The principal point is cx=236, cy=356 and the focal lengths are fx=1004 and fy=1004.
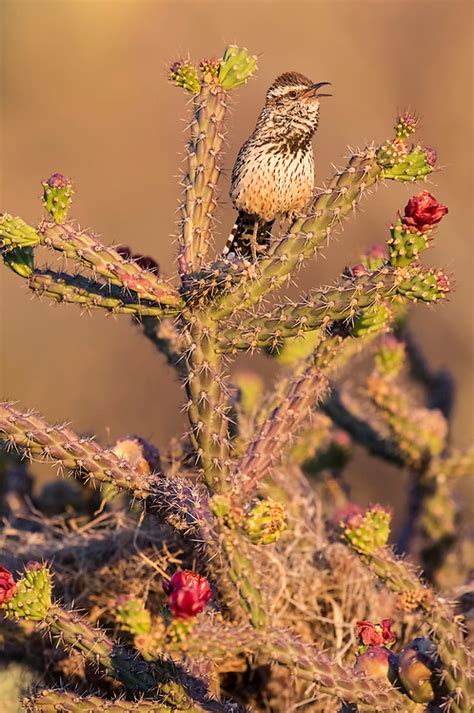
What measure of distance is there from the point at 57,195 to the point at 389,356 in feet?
6.62

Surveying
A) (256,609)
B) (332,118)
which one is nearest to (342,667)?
(256,609)

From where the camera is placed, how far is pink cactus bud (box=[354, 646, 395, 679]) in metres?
2.50

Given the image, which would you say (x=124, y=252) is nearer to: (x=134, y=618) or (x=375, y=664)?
(x=134, y=618)

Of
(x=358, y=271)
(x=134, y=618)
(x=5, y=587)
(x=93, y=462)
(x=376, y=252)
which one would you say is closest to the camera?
(x=134, y=618)

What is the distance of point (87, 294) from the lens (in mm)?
2664

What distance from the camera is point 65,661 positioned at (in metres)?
3.17

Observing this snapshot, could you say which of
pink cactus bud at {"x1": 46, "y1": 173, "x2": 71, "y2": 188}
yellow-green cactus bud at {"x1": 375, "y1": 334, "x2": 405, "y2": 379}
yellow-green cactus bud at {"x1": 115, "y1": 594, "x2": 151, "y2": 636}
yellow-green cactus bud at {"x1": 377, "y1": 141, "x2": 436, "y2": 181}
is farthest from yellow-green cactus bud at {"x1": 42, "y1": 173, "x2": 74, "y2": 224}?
yellow-green cactus bud at {"x1": 375, "y1": 334, "x2": 405, "y2": 379}

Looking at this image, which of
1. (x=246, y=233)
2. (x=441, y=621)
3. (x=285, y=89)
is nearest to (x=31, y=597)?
(x=441, y=621)

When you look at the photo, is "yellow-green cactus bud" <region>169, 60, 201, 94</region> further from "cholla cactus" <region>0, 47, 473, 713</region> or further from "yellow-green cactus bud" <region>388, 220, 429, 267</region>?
"yellow-green cactus bud" <region>388, 220, 429, 267</region>

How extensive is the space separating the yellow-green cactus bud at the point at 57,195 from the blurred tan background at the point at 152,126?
569cm

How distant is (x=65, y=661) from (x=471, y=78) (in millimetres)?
7880

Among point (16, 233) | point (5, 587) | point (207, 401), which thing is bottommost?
point (5, 587)

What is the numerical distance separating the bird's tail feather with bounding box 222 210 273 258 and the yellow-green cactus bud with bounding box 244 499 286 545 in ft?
4.23

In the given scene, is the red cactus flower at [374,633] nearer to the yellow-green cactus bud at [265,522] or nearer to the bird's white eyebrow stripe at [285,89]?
the yellow-green cactus bud at [265,522]
